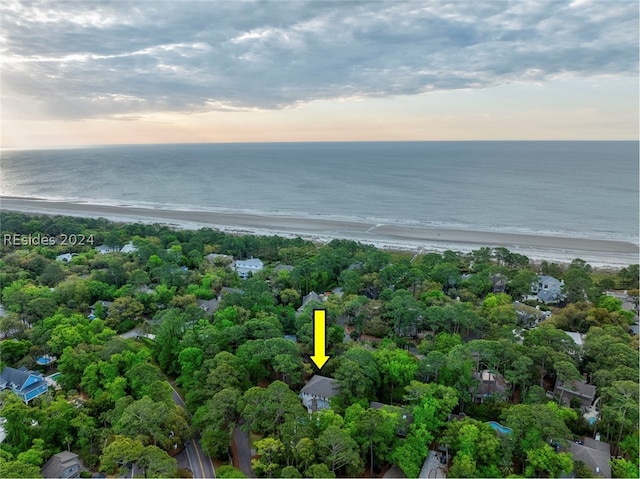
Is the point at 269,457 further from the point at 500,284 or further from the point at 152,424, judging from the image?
the point at 500,284

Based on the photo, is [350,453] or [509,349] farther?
[509,349]

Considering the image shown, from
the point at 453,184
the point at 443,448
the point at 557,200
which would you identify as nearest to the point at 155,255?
the point at 443,448

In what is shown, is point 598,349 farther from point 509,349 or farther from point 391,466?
point 391,466

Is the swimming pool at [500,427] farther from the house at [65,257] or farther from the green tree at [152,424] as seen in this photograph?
the house at [65,257]

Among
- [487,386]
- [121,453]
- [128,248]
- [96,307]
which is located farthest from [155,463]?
[128,248]

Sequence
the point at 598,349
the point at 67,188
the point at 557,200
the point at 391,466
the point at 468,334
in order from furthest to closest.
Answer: the point at 67,188, the point at 557,200, the point at 468,334, the point at 598,349, the point at 391,466

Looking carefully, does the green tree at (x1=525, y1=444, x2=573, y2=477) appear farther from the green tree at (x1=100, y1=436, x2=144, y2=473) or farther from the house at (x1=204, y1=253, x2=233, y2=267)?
the house at (x1=204, y1=253, x2=233, y2=267)
